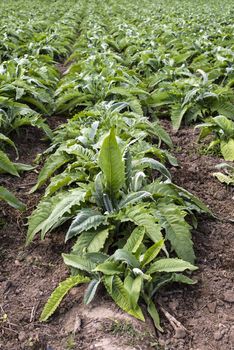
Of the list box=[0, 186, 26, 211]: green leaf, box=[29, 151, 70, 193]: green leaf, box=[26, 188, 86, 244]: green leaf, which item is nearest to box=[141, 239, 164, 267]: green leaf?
box=[26, 188, 86, 244]: green leaf

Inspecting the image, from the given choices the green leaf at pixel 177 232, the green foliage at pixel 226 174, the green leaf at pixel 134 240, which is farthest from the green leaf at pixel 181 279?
the green foliage at pixel 226 174

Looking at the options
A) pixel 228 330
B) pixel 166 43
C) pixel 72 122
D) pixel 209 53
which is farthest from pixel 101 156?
pixel 166 43

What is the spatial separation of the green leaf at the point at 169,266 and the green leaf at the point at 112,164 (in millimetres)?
633

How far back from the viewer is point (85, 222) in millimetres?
2752

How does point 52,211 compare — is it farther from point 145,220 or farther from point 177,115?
point 177,115

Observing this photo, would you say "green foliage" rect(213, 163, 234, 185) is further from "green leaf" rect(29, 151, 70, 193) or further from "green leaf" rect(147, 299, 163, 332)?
"green leaf" rect(147, 299, 163, 332)

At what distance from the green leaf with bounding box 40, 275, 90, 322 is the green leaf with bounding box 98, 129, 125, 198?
0.70m

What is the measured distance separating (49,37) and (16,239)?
765 centimetres

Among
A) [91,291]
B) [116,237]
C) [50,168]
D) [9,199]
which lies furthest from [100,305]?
[50,168]

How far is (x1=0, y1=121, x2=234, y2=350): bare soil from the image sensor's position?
223 cm

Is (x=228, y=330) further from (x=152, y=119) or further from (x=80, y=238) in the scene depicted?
(x=152, y=119)

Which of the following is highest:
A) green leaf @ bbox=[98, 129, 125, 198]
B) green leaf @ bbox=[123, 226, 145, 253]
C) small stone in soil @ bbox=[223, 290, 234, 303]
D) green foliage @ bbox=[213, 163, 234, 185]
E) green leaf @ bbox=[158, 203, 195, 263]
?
green leaf @ bbox=[98, 129, 125, 198]

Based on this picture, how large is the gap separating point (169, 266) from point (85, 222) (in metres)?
0.59

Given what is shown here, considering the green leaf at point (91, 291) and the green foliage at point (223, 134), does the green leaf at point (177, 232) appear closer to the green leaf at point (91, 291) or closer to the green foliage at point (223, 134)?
the green leaf at point (91, 291)
